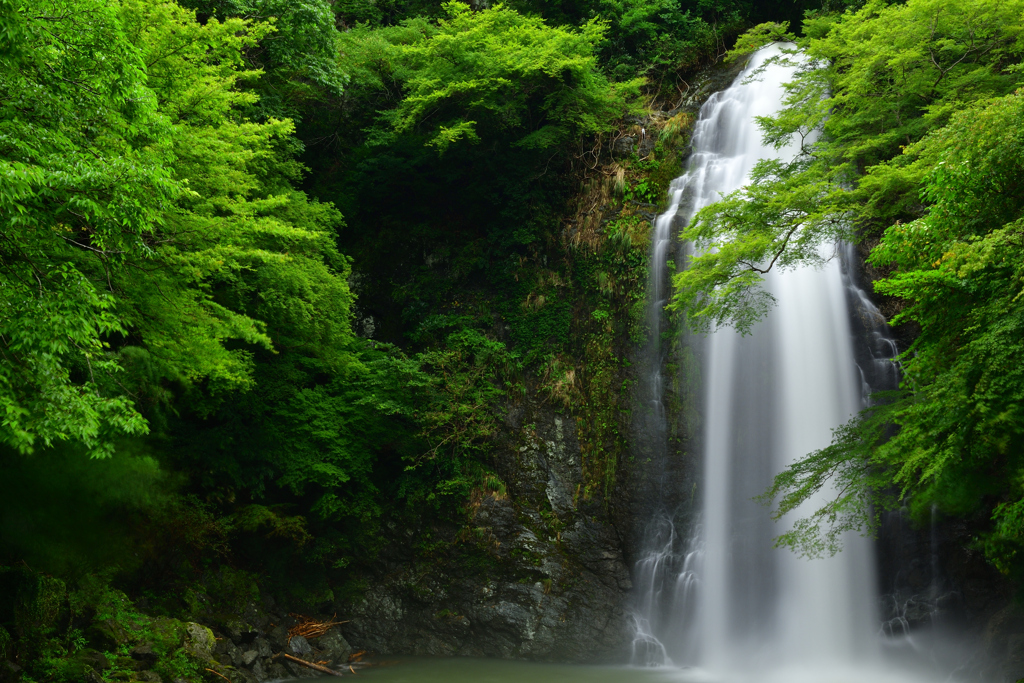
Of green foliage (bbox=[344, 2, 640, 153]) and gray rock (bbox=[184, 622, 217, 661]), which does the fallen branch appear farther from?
green foliage (bbox=[344, 2, 640, 153])

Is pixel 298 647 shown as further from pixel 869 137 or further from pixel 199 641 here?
pixel 869 137

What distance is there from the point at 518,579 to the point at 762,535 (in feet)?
15.3

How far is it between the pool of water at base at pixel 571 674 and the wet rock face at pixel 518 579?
467mm

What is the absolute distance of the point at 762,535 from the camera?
39.4 ft

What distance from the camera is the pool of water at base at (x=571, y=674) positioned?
396 inches

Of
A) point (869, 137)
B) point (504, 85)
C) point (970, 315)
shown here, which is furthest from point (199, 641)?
point (869, 137)

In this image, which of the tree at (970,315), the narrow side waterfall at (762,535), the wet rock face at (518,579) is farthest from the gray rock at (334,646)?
the tree at (970,315)

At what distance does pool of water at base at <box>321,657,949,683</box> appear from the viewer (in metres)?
10.1

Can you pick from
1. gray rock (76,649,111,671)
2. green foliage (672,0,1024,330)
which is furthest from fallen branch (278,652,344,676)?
green foliage (672,0,1024,330)

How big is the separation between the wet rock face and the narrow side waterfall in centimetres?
87

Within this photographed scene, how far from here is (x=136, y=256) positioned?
7.95m

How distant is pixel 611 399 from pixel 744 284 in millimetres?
4238


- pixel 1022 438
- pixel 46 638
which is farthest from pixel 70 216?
pixel 1022 438

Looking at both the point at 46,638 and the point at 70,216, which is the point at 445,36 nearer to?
the point at 70,216
